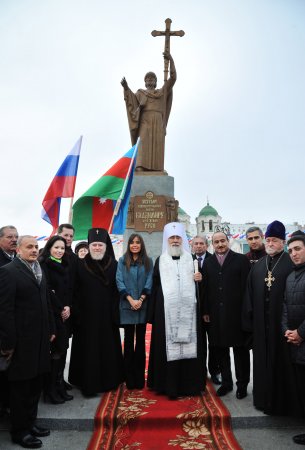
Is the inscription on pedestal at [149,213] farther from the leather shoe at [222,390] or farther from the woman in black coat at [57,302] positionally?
the leather shoe at [222,390]

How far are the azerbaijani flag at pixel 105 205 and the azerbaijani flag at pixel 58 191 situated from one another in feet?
1.07

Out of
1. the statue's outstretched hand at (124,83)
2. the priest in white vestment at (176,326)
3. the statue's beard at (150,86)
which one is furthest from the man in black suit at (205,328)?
the statue's beard at (150,86)

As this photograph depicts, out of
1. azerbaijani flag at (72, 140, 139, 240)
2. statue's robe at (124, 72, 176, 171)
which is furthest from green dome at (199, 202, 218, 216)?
azerbaijani flag at (72, 140, 139, 240)

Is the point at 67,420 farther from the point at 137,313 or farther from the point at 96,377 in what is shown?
the point at 137,313

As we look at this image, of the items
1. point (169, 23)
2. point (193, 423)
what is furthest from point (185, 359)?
point (169, 23)

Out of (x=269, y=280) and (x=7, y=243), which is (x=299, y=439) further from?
(x=7, y=243)

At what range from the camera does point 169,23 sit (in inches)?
365

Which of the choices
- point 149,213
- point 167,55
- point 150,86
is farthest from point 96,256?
point 167,55

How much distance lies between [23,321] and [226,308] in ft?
7.29

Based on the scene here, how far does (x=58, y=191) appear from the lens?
589 cm

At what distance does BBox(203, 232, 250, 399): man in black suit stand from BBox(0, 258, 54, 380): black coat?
1.90 meters

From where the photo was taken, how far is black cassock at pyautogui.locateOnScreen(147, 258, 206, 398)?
4062 mm

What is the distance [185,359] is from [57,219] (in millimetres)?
3070

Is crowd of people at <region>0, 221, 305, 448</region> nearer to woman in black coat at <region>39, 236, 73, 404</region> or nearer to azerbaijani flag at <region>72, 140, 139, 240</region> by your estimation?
woman in black coat at <region>39, 236, 73, 404</region>
